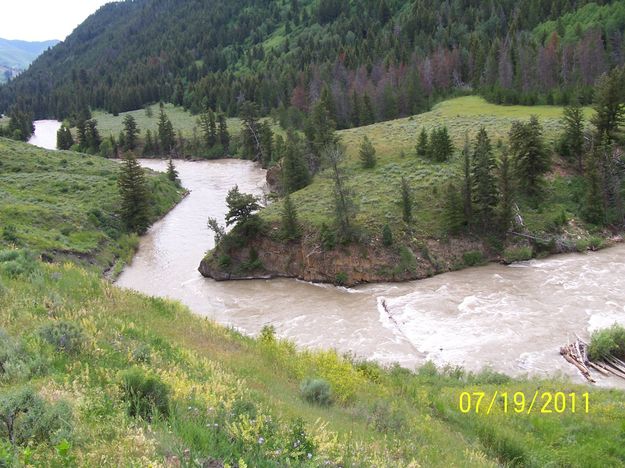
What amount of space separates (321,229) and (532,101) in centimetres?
5029

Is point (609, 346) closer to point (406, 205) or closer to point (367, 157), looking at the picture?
point (406, 205)

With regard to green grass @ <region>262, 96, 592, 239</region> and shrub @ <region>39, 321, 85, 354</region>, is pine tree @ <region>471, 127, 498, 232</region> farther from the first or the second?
shrub @ <region>39, 321, 85, 354</region>

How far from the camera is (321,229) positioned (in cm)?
3766

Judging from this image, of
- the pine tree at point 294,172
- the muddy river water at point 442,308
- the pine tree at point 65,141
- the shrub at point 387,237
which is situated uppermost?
the pine tree at point 65,141

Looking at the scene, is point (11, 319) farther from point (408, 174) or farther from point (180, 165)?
point (180, 165)

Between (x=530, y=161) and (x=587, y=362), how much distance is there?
24.3 m

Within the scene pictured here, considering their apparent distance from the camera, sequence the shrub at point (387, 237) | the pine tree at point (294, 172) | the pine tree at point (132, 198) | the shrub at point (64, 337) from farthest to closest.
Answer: the pine tree at point (132, 198), the pine tree at point (294, 172), the shrub at point (387, 237), the shrub at point (64, 337)

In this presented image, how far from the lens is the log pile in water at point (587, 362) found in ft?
67.5

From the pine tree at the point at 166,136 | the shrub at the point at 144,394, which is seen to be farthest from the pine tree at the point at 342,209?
the pine tree at the point at 166,136

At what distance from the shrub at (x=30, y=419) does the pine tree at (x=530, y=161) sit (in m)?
41.7

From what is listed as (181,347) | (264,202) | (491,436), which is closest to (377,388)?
(491,436)

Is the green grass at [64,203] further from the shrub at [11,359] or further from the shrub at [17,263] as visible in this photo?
the shrub at [11,359]

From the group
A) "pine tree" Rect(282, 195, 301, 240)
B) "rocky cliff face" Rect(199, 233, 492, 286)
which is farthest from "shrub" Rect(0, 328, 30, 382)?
"pine tree" Rect(282, 195, 301, 240)

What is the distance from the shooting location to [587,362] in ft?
70.5
